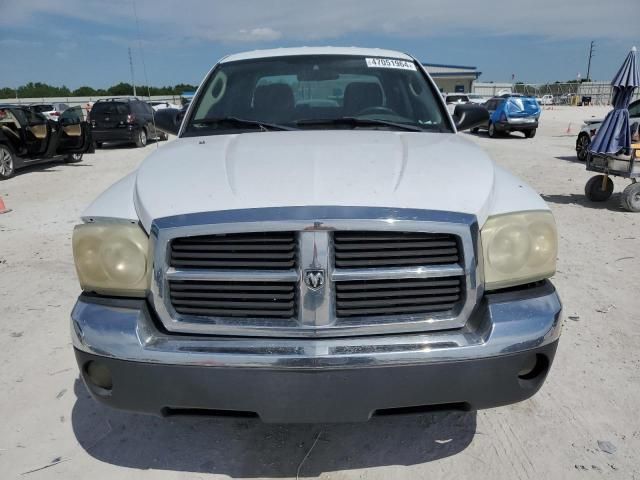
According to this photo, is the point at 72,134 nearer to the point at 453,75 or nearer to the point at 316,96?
the point at 316,96

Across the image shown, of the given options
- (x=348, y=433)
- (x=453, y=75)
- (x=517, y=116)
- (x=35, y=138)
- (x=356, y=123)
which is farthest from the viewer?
(x=453, y=75)

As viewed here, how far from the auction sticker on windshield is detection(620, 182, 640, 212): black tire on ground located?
522 cm

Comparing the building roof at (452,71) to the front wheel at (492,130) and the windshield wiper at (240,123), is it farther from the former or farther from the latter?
the windshield wiper at (240,123)

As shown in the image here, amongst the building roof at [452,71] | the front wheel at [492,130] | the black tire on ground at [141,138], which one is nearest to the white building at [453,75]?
the building roof at [452,71]

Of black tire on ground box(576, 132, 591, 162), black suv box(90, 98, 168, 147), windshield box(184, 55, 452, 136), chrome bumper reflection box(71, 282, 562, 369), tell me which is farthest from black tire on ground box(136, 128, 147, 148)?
chrome bumper reflection box(71, 282, 562, 369)

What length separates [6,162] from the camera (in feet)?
36.2

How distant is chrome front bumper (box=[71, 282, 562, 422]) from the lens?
73.2 inches

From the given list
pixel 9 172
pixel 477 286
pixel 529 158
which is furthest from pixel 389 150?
pixel 529 158

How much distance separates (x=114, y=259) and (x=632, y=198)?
757 centimetres

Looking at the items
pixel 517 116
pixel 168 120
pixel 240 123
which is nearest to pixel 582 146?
pixel 517 116

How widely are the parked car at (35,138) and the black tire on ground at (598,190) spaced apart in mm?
11569

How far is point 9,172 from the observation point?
1111 centimetres

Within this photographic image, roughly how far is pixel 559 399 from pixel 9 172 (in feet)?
39.0

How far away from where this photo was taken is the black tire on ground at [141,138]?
17312 mm
